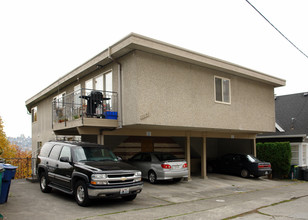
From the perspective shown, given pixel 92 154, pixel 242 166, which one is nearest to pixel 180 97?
pixel 92 154

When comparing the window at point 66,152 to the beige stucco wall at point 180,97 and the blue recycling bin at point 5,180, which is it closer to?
the blue recycling bin at point 5,180

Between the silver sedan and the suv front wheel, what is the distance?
5.31 meters

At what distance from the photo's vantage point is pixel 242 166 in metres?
18.2

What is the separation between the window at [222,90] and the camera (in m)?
15.6

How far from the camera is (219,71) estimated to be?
51.3ft

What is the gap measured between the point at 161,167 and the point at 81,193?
5.40 meters

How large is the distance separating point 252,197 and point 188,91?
5315 millimetres

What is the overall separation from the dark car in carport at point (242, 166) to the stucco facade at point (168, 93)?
5.41 feet

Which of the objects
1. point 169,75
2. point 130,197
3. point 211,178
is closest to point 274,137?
point 211,178

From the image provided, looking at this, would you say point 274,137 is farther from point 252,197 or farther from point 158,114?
point 158,114

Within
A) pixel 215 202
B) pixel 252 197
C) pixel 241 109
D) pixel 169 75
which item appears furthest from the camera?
pixel 241 109

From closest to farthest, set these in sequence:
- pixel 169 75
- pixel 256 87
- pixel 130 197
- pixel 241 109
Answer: pixel 130 197 < pixel 169 75 < pixel 241 109 < pixel 256 87

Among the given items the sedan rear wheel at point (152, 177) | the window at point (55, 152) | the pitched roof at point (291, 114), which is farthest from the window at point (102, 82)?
the pitched roof at point (291, 114)

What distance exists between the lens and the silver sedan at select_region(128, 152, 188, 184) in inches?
540
